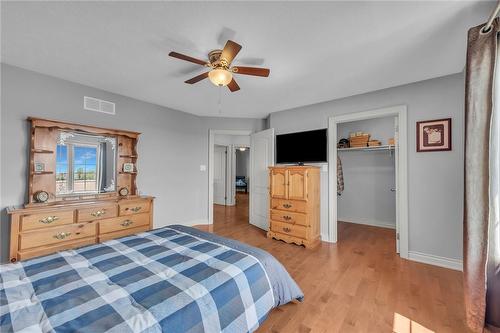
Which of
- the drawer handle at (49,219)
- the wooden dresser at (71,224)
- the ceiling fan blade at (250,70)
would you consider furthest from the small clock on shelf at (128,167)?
the ceiling fan blade at (250,70)

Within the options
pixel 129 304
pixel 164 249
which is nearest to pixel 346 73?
pixel 164 249

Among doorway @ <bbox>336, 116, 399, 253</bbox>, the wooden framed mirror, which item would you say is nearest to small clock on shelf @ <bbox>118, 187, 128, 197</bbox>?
the wooden framed mirror

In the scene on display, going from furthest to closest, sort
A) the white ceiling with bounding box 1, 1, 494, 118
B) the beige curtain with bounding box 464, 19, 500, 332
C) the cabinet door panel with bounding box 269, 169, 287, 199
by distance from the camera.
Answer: the cabinet door panel with bounding box 269, 169, 287, 199, the white ceiling with bounding box 1, 1, 494, 118, the beige curtain with bounding box 464, 19, 500, 332

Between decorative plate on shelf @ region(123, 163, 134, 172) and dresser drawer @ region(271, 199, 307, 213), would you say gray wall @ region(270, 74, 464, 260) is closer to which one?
dresser drawer @ region(271, 199, 307, 213)

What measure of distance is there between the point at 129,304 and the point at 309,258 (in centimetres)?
236

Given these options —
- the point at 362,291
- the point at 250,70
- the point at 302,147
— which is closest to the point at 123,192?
the point at 250,70

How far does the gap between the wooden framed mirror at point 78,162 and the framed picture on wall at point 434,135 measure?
4.00 meters

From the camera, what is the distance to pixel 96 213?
265cm

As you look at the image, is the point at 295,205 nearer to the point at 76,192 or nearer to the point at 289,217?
the point at 289,217

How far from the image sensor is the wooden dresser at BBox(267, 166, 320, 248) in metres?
3.26

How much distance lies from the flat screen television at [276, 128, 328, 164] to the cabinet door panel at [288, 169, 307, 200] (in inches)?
16.7

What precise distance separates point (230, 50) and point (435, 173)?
2.86m

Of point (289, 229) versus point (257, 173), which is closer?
point (289, 229)

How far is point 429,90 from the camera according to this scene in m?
2.74
